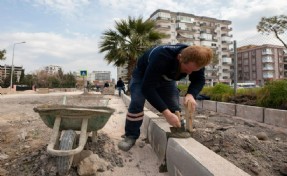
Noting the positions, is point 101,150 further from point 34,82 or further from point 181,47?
point 34,82

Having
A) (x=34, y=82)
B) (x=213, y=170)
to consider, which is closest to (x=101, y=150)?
(x=213, y=170)

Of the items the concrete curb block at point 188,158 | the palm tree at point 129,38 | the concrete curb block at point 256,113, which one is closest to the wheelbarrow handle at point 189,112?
the concrete curb block at point 188,158

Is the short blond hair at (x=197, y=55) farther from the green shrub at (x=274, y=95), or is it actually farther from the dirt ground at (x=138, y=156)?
the green shrub at (x=274, y=95)

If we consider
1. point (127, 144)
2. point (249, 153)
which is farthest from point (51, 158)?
point (249, 153)

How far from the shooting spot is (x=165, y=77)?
3.21 m

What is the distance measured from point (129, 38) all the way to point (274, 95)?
44.2 ft

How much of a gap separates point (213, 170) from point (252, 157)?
1.08 m

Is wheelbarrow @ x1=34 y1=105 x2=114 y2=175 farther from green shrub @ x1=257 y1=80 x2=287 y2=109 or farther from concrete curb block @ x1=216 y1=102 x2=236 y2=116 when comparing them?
Answer: concrete curb block @ x1=216 y1=102 x2=236 y2=116

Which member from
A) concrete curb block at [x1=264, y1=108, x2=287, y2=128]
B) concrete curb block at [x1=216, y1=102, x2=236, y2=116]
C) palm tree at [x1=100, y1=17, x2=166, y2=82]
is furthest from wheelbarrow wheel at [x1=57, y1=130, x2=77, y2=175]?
palm tree at [x1=100, y1=17, x2=166, y2=82]

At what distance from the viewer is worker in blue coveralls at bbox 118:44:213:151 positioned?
2682mm

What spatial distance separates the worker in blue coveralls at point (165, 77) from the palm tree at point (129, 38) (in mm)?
15154

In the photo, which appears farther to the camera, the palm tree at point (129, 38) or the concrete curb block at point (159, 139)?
the palm tree at point (129, 38)

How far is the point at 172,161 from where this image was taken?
2691 millimetres

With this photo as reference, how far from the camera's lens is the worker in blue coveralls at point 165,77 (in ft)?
8.80
